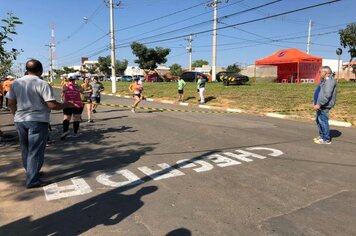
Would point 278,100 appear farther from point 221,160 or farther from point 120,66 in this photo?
point 120,66

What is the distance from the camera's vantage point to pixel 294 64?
34.3 meters

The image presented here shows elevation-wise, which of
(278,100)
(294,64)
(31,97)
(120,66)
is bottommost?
(278,100)

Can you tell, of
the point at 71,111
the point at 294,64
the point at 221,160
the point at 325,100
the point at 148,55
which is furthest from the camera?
the point at 148,55

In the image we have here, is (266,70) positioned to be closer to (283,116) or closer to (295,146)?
(283,116)

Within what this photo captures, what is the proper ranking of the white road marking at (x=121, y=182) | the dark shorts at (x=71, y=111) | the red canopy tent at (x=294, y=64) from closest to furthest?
the white road marking at (x=121, y=182), the dark shorts at (x=71, y=111), the red canopy tent at (x=294, y=64)

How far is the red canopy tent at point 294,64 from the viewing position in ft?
102

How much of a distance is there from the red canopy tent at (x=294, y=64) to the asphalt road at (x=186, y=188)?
2344cm

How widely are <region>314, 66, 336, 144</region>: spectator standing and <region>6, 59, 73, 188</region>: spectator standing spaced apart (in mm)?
6085

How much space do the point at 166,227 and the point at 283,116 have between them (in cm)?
1164

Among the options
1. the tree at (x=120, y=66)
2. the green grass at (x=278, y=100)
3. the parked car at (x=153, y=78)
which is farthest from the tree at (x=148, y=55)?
the green grass at (x=278, y=100)

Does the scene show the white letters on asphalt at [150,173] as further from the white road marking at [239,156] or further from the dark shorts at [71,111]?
the dark shorts at [71,111]

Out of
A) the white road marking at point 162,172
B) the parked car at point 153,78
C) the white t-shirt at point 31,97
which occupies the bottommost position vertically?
the white road marking at point 162,172

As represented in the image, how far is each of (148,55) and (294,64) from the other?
35.4 meters

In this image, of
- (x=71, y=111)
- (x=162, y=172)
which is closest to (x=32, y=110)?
(x=162, y=172)
